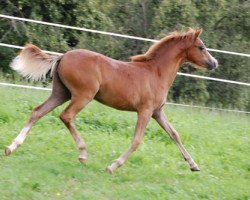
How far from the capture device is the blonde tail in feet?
27.7

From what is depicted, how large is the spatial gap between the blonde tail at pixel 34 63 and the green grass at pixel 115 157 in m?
1.08

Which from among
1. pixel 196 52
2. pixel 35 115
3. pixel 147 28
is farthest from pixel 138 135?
pixel 147 28

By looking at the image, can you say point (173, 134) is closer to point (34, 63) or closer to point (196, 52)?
point (196, 52)

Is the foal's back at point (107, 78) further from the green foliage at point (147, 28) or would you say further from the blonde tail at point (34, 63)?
the green foliage at point (147, 28)

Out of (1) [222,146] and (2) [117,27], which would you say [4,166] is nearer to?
(1) [222,146]

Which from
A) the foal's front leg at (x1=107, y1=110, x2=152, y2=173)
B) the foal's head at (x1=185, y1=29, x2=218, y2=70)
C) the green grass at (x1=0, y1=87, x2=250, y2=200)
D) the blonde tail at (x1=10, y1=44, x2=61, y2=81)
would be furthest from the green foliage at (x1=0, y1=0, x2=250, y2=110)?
the foal's front leg at (x1=107, y1=110, x2=152, y2=173)

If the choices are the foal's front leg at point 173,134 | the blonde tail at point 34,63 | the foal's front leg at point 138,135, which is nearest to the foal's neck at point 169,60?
the foal's front leg at point 173,134

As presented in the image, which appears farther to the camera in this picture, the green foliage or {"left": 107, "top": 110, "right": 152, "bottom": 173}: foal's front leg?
Result: the green foliage

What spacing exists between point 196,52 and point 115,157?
6.69ft

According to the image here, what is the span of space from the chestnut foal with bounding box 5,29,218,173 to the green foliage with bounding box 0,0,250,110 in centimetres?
827

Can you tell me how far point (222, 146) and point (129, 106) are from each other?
2.89 metres

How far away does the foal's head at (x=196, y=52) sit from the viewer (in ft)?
30.6

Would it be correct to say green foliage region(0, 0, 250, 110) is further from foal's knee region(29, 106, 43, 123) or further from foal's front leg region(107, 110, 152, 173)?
foal's front leg region(107, 110, 152, 173)

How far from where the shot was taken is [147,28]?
2573cm
